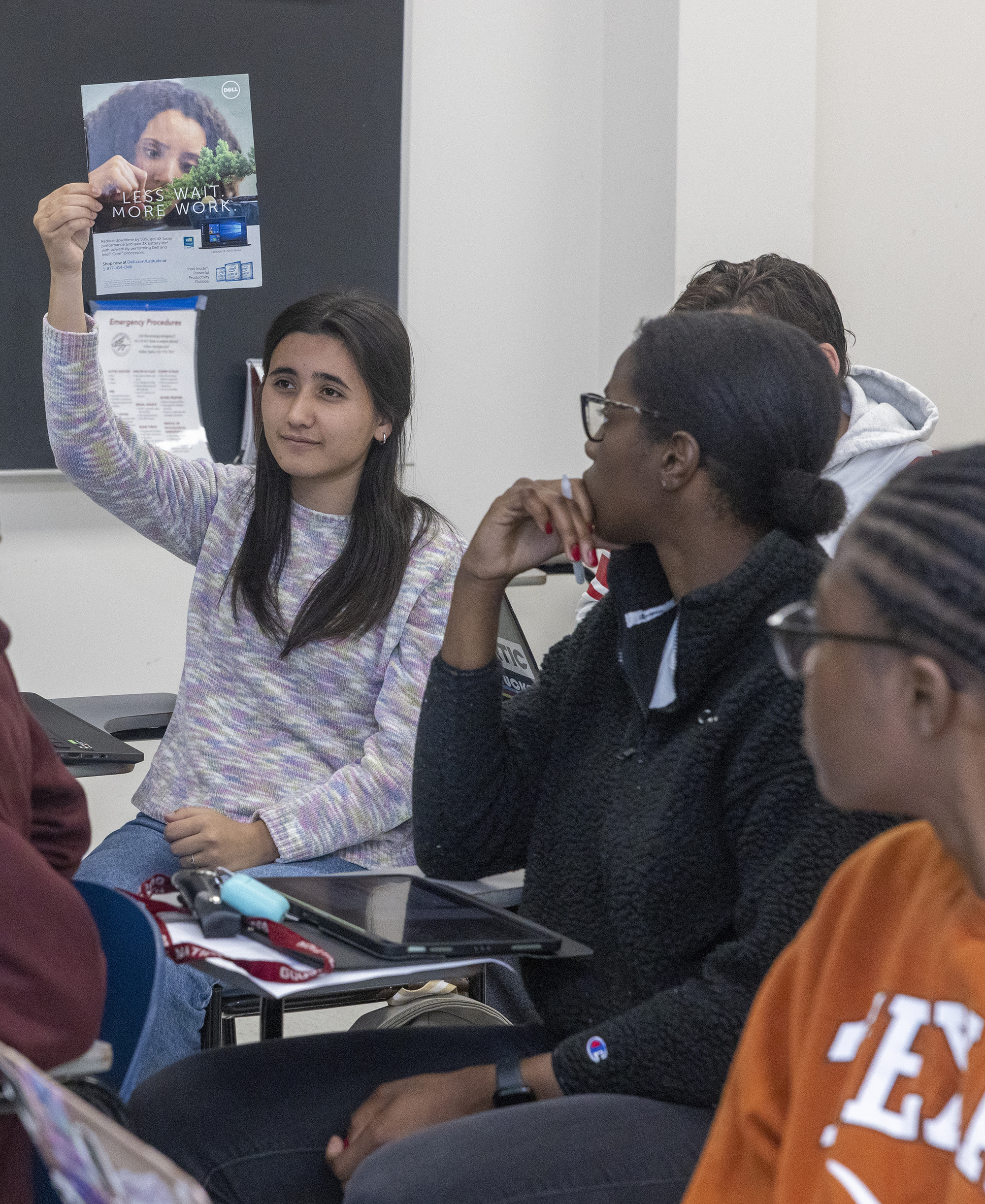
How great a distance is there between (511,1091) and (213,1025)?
72 cm

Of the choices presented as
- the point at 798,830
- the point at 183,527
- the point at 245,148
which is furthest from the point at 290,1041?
the point at 245,148

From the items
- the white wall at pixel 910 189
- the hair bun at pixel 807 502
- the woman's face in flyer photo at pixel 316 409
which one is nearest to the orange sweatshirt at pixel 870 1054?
the hair bun at pixel 807 502

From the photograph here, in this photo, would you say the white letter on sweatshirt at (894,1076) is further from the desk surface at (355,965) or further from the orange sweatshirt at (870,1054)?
the desk surface at (355,965)

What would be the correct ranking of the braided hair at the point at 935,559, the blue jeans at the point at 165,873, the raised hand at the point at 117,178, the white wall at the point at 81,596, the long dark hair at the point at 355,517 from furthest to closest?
1. the white wall at the point at 81,596
2. the raised hand at the point at 117,178
3. the long dark hair at the point at 355,517
4. the blue jeans at the point at 165,873
5. the braided hair at the point at 935,559

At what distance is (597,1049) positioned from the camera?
1126 millimetres

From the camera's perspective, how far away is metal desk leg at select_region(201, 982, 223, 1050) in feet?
5.60

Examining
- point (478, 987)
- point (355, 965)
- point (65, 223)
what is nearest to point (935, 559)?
point (355, 965)

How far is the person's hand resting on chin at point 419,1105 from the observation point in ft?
3.76

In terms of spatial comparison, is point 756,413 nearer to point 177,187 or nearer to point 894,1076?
point 894,1076

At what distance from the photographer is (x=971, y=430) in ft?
10.1

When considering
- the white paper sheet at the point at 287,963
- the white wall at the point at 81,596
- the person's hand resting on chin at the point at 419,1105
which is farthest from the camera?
the white wall at the point at 81,596

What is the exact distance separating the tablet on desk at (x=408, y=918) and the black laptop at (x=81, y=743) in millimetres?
508

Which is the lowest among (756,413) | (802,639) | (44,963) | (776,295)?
(44,963)

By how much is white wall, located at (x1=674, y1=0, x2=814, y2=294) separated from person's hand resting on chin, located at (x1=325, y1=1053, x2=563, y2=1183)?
6.70ft
